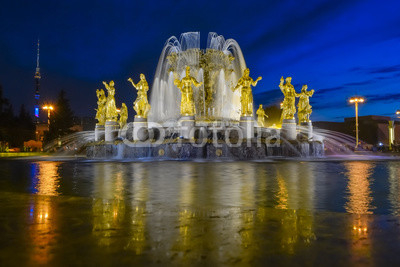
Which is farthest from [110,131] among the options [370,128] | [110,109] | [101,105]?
[370,128]

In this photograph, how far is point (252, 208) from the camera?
6.17 metres

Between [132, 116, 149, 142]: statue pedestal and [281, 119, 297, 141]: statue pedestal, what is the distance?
33.0 ft

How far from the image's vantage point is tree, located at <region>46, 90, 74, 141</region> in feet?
196

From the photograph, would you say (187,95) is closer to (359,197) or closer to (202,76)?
(202,76)

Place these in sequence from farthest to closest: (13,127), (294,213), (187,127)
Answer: (13,127), (187,127), (294,213)

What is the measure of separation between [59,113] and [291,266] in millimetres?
63051

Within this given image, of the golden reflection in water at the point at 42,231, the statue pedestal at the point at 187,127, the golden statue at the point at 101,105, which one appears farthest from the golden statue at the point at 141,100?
the golden reflection in water at the point at 42,231

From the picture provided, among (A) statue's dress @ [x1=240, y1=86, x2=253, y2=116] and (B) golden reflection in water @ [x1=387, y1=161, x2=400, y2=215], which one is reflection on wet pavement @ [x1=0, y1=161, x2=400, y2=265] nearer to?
(B) golden reflection in water @ [x1=387, y1=161, x2=400, y2=215]

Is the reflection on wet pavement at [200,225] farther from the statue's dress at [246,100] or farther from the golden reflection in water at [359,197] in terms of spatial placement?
the statue's dress at [246,100]

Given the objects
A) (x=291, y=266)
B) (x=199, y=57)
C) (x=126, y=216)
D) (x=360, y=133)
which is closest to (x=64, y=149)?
(x=199, y=57)

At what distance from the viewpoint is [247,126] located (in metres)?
25.8

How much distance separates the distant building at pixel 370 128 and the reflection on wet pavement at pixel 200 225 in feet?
195

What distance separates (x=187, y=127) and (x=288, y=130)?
Answer: 7.78 meters

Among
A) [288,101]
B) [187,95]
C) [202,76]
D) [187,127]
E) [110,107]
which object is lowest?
[187,127]
